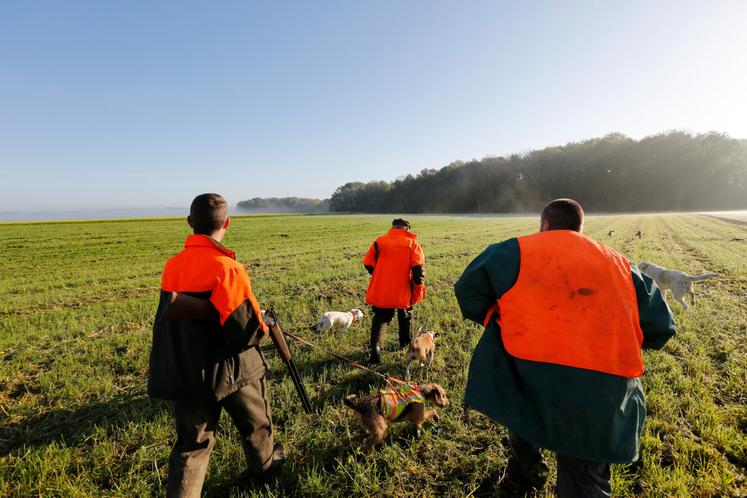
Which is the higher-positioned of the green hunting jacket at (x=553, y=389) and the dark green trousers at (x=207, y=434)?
the green hunting jacket at (x=553, y=389)

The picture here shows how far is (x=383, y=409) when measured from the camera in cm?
282

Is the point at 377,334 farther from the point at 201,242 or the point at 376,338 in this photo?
the point at 201,242

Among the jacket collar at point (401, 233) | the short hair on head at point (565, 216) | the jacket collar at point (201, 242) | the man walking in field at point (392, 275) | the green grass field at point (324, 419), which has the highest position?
the short hair on head at point (565, 216)

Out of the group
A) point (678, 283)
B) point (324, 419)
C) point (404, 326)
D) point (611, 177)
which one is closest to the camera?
point (324, 419)

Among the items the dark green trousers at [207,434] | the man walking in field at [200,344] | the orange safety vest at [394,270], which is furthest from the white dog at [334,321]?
the man walking in field at [200,344]

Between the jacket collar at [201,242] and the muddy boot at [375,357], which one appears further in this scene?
the muddy boot at [375,357]

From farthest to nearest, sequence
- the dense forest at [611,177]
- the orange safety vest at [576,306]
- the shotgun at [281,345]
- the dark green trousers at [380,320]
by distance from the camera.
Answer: the dense forest at [611,177] < the dark green trousers at [380,320] < the shotgun at [281,345] < the orange safety vest at [576,306]

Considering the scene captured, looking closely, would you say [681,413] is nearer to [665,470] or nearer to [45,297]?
[665,470]

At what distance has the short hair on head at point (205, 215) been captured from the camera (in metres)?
2.31

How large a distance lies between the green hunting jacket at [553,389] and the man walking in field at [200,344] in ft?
5.24

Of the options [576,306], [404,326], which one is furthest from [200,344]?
[404,326]

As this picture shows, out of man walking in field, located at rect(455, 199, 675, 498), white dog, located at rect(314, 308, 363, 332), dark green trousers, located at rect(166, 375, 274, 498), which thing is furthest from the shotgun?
white dog, located at rect(314, 308, 363, 332)

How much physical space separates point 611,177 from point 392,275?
8850 centimetres

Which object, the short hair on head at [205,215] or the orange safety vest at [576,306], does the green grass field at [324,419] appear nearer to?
the orange safety vest at [576,306]
